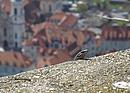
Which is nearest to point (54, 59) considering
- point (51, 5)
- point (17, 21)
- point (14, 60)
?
point (14, 60)

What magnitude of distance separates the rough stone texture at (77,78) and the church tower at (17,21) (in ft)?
148

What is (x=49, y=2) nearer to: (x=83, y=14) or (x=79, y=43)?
(x=83, y=14)

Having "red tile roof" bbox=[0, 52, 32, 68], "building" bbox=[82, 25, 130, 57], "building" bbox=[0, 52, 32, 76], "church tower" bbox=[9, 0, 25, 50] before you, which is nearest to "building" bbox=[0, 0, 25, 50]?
"church tower" bbox=[9, 0, 25, 50]

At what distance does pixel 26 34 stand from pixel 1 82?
47.3m

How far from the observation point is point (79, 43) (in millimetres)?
46375

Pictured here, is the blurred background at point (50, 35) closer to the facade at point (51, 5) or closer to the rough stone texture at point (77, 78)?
the facade at point (51, 5)

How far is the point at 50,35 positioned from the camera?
48281 mm

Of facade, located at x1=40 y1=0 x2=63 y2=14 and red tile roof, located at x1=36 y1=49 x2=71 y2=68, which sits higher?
red tile roof, located at x1=36 y1=49 x2=71 y2=68

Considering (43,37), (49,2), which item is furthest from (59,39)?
(49,2)

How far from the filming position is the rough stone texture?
5.23 m

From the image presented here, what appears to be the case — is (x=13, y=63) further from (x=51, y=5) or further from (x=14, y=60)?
(x=51, y=5)

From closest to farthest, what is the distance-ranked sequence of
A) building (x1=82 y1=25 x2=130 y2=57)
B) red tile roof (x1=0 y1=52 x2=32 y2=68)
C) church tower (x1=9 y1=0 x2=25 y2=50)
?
red tile roof (x1=0 y1=52 x2=32 y2=68)
building (x1=82 y1=25 x2=130 y2=57)
church tower (x1=9 y1=0 x2=25 y2=50)

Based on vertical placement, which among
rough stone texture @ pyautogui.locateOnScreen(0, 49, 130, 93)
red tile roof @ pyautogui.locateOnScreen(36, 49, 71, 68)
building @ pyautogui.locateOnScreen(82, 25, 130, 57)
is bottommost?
building @ pyautogui.locateOnScreen(82, 25, 130, 57)

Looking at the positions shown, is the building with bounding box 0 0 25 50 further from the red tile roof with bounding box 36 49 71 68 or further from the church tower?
the red tile roof with bounding box 36 49 71 68
